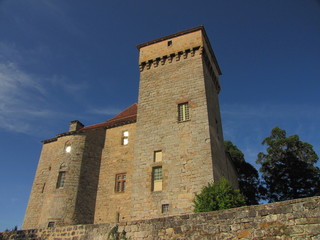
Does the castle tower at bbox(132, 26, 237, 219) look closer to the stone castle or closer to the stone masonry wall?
the stone castle

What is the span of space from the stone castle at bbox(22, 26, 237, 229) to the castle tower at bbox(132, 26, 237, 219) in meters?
0.05

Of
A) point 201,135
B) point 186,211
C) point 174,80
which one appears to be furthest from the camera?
point 174,80

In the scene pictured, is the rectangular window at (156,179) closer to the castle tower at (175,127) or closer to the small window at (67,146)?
the castle tower at (175,127)

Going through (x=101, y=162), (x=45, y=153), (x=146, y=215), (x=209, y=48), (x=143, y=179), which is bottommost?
(x=146, y=215)

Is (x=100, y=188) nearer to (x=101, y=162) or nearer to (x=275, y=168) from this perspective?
(x=101, y=162)

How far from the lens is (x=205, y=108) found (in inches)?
580

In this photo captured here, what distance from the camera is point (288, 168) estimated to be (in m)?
25.9

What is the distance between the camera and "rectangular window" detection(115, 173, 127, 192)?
1661cm

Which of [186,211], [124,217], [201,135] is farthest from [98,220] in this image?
[201,135]

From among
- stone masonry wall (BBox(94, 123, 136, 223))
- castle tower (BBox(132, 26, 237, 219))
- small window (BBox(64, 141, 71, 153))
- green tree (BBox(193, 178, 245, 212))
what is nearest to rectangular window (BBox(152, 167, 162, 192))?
castle tower (BBox(132, 26, 237, 219))

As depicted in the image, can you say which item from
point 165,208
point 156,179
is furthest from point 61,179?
point 165,208

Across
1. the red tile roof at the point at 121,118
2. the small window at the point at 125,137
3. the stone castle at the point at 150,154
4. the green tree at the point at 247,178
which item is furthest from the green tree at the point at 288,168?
the small window at the point at 125,137

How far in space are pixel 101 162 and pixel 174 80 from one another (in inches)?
299

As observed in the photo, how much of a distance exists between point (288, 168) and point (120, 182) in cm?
1780
